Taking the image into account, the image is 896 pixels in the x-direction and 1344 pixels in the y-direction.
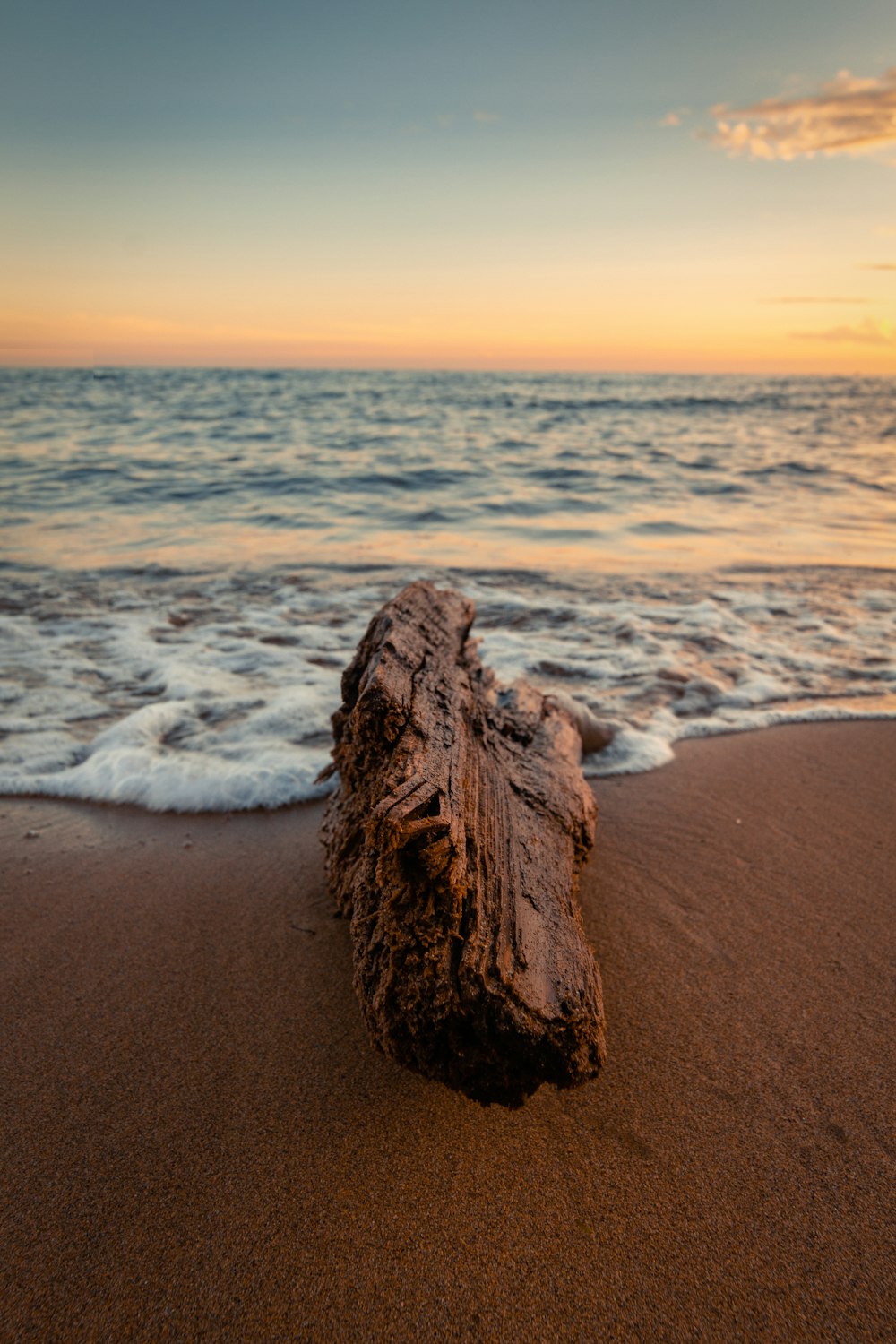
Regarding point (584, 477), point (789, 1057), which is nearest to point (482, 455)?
point (584, 477)

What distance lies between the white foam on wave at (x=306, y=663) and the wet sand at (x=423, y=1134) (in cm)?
92

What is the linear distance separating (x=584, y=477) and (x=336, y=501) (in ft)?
15.4

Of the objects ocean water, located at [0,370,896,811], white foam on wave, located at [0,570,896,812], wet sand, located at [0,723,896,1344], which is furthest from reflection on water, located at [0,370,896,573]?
wet sand, located at [0,723,896,1344]

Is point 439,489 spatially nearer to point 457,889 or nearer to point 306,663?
point 306,663

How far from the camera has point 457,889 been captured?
5.34 feet

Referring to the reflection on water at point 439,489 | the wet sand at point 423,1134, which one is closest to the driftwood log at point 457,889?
the wet sand at point 423,1134

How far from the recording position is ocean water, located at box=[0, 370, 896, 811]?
4133 millimetres

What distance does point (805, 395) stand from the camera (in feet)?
149

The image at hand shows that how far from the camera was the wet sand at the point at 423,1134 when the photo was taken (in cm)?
148

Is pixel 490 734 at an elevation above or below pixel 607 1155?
above

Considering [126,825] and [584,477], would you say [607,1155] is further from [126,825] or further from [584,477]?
[584,477]

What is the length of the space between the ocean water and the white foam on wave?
2 cm

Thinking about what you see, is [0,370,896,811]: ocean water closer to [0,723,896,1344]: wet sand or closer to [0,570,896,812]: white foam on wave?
[0,570,896,812]: white foam on wave

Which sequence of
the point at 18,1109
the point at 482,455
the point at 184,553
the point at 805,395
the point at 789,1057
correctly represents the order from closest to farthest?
the point at 18,1109, the point at 789,1057, the point at 184,553, the point at 482,455, the point at 805,395
